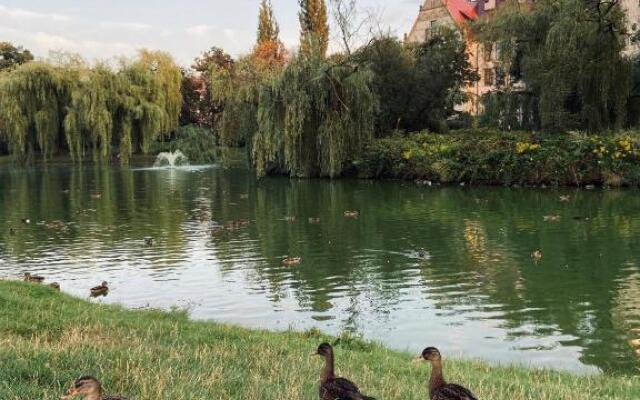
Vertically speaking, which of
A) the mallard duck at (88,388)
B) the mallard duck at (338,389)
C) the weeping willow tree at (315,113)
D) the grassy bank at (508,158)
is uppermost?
the weeping willow tree at (315,113)

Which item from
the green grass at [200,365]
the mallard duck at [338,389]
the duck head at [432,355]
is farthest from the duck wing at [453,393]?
the green grass at [200,365]

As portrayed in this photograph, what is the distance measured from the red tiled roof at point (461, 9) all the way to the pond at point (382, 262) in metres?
44.6

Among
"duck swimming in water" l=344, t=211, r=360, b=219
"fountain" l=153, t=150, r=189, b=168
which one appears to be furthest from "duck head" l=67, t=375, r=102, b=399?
"fountain" l=153, t=150, r=189, b=168

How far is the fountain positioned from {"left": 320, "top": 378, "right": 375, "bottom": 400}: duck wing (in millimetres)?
49443

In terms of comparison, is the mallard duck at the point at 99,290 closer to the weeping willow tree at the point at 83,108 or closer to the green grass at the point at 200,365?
the green grass at the point at 200,365

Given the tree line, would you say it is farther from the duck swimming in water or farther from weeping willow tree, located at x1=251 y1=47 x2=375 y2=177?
the duck swimming in water

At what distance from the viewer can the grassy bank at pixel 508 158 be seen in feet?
96.7

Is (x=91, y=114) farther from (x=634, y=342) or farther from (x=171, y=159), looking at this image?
(x=634, y=342)

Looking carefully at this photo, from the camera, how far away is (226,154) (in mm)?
46781

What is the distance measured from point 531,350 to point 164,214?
56.6 feet

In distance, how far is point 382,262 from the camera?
51.3ft

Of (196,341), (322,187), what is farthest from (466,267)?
(322,187)

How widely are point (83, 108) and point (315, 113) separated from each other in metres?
18.3

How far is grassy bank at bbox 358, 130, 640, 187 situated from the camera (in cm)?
2948
